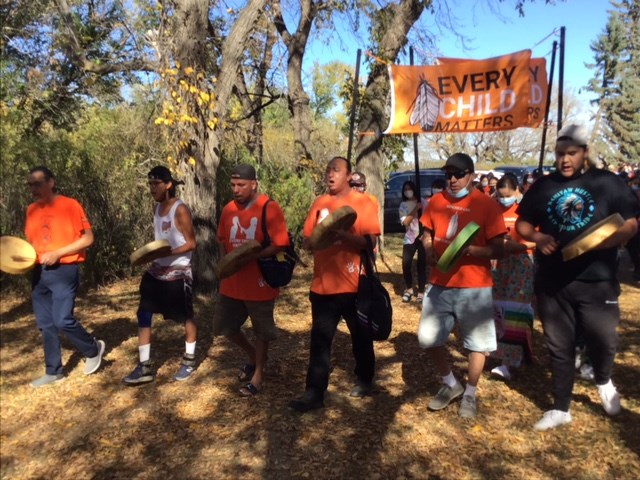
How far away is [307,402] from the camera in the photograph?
4195mm

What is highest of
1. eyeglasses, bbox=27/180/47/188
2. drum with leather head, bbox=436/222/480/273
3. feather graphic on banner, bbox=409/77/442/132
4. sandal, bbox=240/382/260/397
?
feather graphic on banner, bbox=409/77/442/132

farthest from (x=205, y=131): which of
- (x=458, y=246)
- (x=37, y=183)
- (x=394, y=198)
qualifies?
(x=394, y=198)

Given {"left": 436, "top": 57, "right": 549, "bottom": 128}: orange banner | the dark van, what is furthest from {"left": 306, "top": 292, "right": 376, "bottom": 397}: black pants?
the dark van

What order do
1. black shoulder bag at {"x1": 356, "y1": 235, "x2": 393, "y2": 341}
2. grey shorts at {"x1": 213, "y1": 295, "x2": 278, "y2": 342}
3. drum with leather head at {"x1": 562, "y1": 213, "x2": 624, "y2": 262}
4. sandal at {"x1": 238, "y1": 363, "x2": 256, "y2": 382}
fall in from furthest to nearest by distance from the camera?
sandal at {"x1": 238, "y1": 363, "x2": 256, "y2": 382} < grey shorts at {"x1": 213, "y1": 295, "x2": 278, "y2": 342} < black shoulder bag at {"x1": 356, "y1": 235, "x2": 393, "y2": 341} < drum with leather head at {"x1": 562, "y1": 213, "x2": 624, "y2": 262}

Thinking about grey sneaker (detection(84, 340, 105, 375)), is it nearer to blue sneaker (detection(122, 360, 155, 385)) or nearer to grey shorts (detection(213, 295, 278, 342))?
blue sneaker (detection(122, 360, 155, 385))

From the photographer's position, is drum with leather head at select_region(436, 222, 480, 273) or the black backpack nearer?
drum with leather head at select_region(436, 222, 480, 273)

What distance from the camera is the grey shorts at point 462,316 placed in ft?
12.7

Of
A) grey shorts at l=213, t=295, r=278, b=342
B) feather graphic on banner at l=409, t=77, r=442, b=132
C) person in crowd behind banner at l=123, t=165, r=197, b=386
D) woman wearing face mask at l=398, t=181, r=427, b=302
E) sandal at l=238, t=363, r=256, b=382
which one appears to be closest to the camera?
grey shorts at l=213, t=295, r=278, b=342

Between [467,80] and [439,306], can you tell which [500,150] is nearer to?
[467,80]

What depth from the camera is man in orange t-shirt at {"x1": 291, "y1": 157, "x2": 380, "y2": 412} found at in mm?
4066

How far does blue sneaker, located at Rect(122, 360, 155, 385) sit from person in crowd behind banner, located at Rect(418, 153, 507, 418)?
8.24 feet

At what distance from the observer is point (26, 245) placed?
4645 mm

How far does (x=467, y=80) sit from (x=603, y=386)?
482 centimetres

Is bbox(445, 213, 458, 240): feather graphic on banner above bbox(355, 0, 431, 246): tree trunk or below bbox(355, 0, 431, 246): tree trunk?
below
